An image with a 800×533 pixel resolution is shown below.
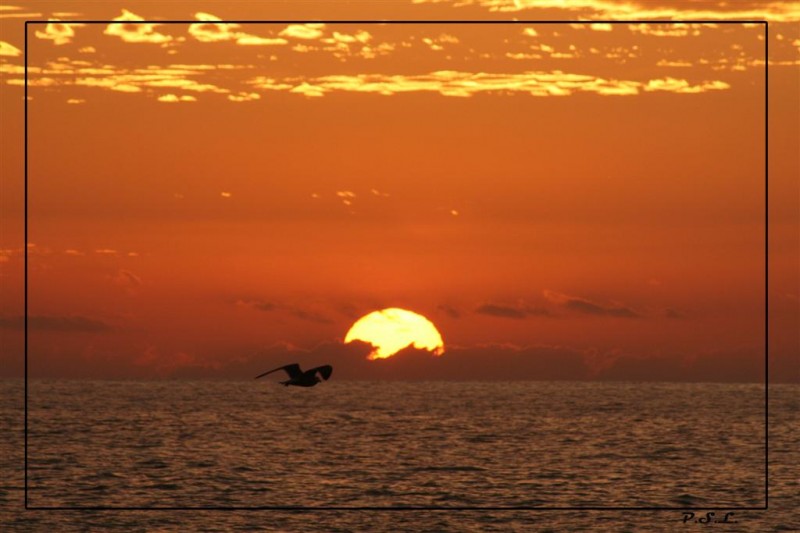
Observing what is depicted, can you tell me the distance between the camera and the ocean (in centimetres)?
5925

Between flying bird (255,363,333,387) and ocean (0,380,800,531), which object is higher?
flying bird (255,363,333,387)

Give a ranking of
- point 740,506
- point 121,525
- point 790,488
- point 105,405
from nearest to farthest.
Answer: point 121,525
point 740,506
point 790,488
point 105,405

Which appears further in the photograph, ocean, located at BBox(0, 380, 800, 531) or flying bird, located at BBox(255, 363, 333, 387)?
ocean, located at BBox(0, 380, 800, 531)

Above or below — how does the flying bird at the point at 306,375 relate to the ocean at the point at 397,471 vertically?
above

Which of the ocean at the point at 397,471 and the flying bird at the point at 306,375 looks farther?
the ocean at the point at 397,471

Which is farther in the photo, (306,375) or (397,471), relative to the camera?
(397,471)

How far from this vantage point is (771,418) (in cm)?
16675

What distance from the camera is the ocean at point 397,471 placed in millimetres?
59250

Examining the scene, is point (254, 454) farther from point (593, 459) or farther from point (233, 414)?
point (233, 414)

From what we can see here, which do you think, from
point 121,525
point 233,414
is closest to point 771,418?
point 233,414

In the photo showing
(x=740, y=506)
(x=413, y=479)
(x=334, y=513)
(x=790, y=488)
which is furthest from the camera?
(x=413, y=479)

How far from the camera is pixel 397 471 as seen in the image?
8775cm

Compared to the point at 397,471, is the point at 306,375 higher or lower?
higher

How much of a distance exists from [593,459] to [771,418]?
78850 mm
